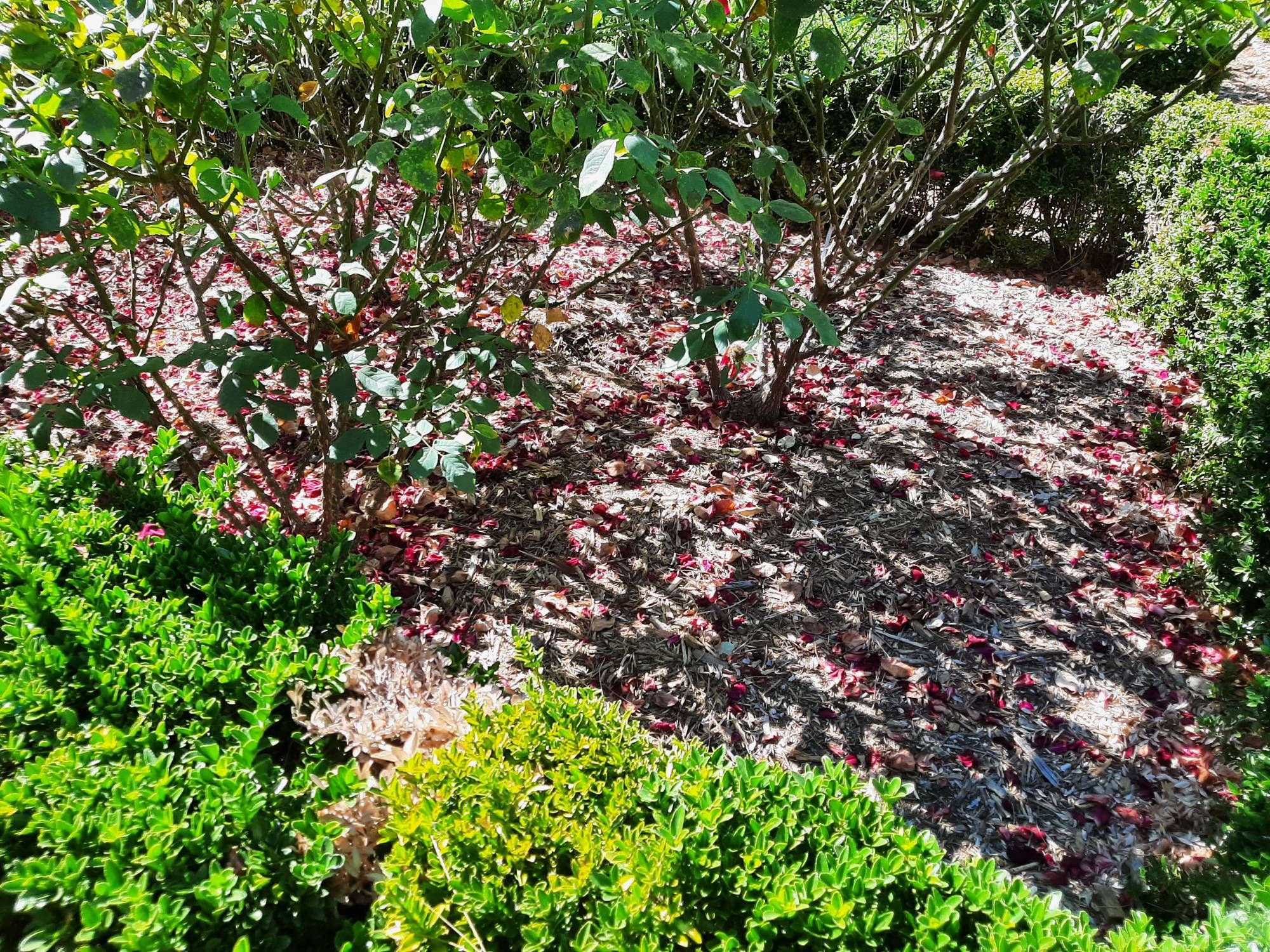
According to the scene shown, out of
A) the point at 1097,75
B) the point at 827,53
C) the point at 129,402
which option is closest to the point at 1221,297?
the point at 1097,75

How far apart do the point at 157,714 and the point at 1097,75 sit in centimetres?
294

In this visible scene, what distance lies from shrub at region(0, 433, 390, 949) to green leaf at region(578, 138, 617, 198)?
1.14 m

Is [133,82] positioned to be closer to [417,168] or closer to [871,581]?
[417,168]

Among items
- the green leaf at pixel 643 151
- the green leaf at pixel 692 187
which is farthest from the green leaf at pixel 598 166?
the green leaf at pixel 692 187

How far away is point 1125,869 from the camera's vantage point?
2377 mm

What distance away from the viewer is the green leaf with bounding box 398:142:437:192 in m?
1.83

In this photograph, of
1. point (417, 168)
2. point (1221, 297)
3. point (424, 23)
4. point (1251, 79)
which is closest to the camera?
point (424, 23)

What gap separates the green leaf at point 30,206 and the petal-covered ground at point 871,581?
3.55 ft

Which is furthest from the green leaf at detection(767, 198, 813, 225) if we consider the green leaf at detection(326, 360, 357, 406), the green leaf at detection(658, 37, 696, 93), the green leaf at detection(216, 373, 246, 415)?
the green leaf at detection(216, 373, 246, 415)

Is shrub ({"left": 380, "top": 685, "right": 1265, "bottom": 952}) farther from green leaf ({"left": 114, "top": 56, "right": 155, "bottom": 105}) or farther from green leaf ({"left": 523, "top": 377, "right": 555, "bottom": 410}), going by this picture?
green leaf ({"left": 114, "top": 56, "right": 155, "bottom": 105})

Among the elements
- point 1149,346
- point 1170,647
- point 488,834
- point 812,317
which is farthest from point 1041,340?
point 488,834

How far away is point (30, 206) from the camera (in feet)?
4.89

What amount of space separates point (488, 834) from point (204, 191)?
1.74m

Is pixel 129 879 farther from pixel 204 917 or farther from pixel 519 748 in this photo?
pixel 519 748
